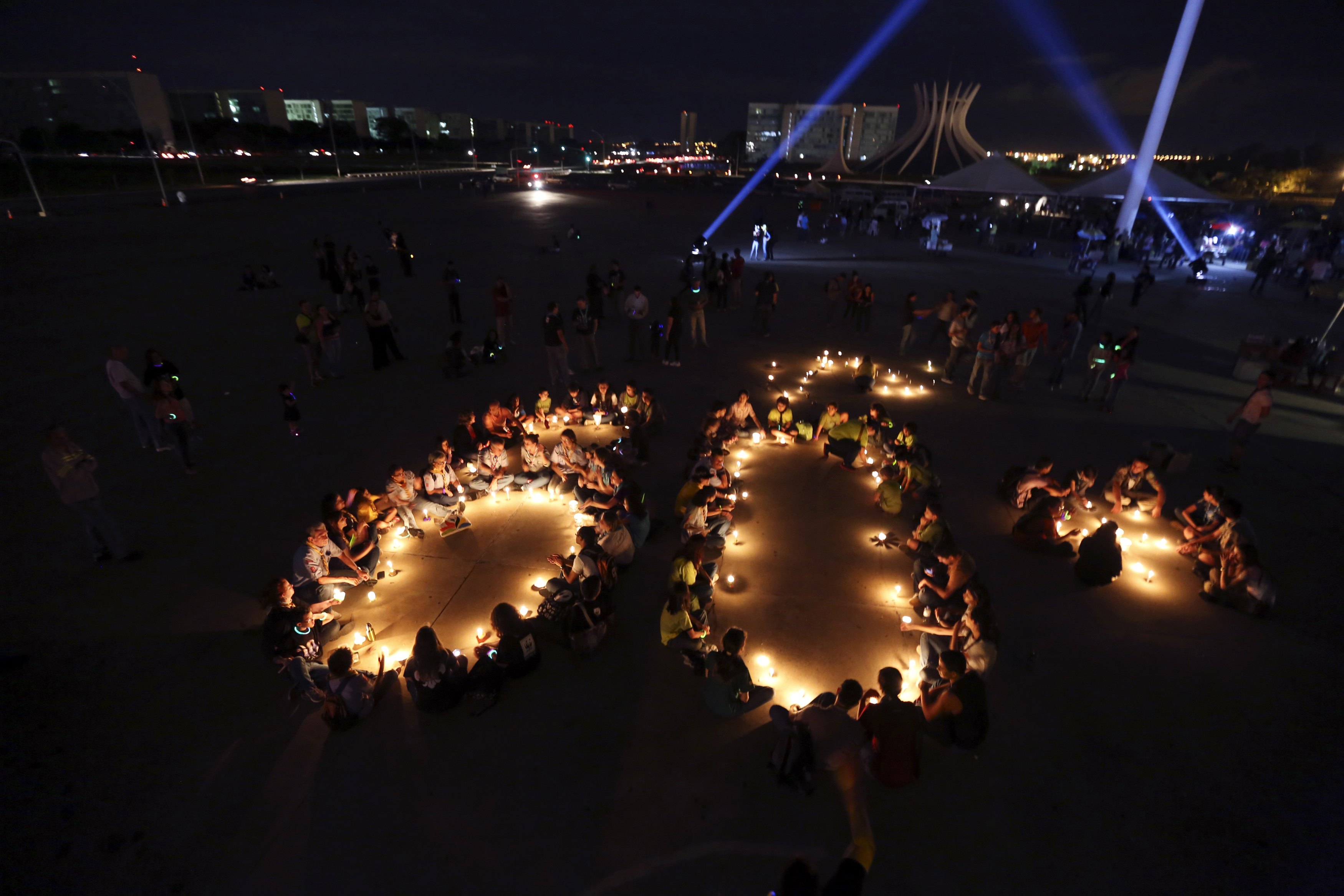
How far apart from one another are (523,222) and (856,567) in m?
36.4

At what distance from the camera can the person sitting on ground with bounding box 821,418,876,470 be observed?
9.61 meters

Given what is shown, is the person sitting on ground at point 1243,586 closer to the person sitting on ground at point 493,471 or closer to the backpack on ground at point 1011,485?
the backpack on ground at point 1011,485

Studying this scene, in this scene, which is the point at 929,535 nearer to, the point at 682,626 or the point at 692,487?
the point at 692,487

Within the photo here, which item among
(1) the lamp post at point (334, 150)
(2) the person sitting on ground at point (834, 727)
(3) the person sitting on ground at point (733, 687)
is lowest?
(3) the person sitting on ground at point (733, 687)

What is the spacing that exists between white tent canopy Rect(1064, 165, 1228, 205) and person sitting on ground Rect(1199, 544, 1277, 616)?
36302mm

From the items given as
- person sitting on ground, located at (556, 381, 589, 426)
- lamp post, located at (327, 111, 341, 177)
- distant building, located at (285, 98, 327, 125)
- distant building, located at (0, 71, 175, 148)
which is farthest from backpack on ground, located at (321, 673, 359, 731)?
distant building, located at (285, 98, 327, 125)

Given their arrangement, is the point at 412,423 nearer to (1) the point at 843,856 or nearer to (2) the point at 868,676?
(2) the point at 868,676

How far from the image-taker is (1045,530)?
24.7ft

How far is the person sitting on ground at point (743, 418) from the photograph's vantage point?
1034 cm

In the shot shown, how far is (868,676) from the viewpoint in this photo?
5754 mm

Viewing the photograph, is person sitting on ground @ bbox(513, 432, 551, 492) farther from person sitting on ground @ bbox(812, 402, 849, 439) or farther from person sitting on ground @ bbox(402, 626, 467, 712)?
person sitting on ground @ bbox(812, 402, 849, 439)

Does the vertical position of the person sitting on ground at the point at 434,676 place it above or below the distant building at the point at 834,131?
below

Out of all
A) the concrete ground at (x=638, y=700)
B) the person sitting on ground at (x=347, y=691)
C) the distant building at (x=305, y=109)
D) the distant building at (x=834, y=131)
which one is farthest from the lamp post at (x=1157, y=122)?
the distant building at (x=305, y=109)

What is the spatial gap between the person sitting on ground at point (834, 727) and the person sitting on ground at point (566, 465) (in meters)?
4.88
